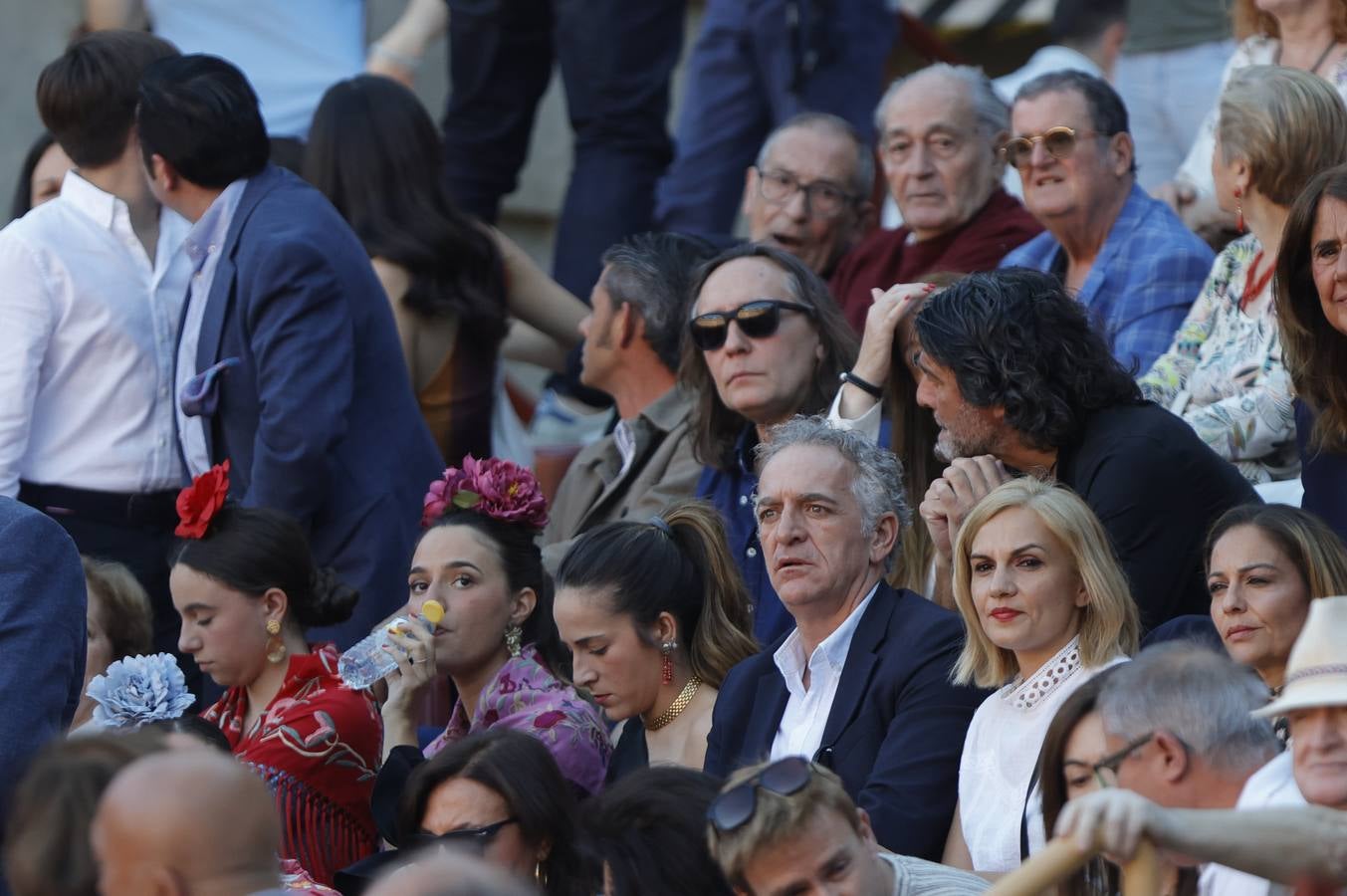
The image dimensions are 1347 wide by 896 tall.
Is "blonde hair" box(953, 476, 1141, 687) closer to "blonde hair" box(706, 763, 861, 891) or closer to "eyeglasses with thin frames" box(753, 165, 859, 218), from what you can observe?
"blonde hair" box(706, 763, 861, 891)

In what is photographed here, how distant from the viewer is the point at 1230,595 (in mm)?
4426

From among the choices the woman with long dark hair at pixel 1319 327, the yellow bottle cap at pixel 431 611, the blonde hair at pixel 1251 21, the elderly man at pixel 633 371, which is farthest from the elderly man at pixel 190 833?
the blonde hair at pixel 1251 21

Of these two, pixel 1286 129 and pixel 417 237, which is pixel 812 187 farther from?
pixel 1286 129

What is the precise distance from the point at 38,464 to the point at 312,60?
2432mm

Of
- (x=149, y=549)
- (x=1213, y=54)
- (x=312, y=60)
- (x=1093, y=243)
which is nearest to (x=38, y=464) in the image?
(x=149, y=549)

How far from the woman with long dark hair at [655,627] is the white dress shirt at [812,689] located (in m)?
0.32

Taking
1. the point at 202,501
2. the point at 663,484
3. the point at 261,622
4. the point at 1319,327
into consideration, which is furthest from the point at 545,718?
the point at 1319,327

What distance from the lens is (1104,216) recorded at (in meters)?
6.45

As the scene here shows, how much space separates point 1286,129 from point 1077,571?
66.5 inches

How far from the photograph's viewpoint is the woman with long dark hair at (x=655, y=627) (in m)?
5.20

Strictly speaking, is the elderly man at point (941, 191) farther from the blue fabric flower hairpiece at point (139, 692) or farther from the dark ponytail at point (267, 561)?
the blue fabric flower hairpiece at point (139, 692)

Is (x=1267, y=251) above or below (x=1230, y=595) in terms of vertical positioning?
above

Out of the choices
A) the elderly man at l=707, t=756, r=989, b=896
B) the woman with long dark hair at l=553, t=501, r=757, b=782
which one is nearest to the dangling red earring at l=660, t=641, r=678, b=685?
the woman with long dark hair at l=553, t=501, r=757, b=782

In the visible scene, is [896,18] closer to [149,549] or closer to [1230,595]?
[149,549]
